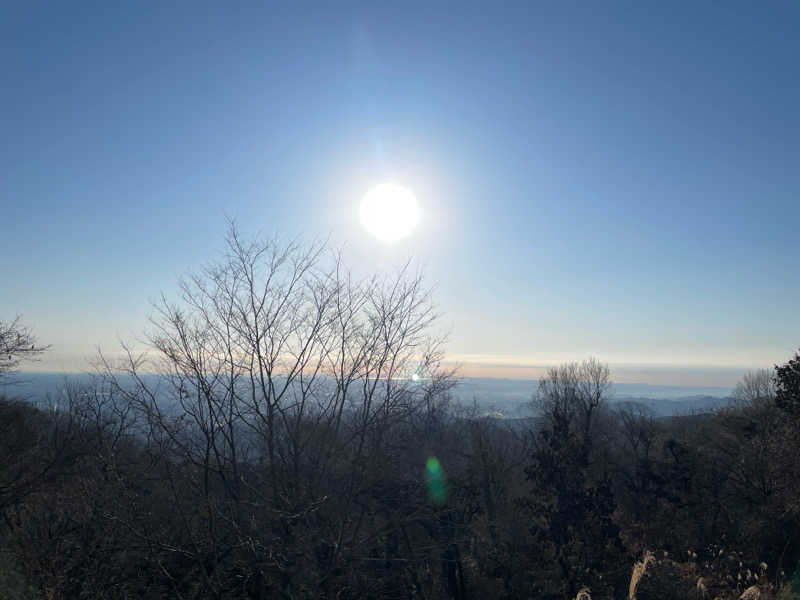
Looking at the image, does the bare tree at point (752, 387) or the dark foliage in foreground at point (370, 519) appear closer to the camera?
the dark foliage in foreground at point (370, 519)

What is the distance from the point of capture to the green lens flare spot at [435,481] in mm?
14688

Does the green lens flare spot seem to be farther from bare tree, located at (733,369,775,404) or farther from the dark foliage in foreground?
bare tree, located at (733,369,775,404)

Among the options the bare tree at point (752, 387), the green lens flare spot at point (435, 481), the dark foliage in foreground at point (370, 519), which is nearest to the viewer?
the dark foliage in foreground at point (370, 519)

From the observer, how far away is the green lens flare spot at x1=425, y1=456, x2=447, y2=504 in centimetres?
1469

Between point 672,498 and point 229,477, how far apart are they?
19.5 m

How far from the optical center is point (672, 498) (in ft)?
67.2

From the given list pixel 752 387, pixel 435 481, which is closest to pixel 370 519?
pixel 435 481

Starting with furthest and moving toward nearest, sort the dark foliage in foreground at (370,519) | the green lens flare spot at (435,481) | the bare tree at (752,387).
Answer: the bare tree at (752,387), the green lens flare spot at (435,481), the dark foliage in foreground at (370,519)

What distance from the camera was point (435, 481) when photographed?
52.1 ft

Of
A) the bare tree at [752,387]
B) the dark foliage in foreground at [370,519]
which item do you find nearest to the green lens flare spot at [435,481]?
the dark foliage in foreground at [370,519]

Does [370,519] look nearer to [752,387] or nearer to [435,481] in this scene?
[435,481]

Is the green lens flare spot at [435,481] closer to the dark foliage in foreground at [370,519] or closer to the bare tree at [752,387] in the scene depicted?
the dark foliage in foreground at [370,519]

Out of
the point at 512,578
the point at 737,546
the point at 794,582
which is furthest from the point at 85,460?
the point at 737,546

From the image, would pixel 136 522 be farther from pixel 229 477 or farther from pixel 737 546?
pixel 737 546
